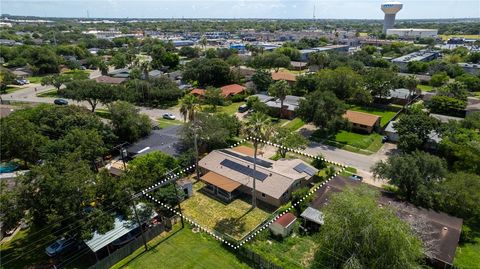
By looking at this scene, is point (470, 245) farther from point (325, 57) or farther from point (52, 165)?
point (325, 57)

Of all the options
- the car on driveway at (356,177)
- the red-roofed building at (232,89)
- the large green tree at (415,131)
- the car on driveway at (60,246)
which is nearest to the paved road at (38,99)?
the red-roofed building at (232,89)

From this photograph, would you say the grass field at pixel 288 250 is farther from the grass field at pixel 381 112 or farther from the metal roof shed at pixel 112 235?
the grass field at pixel 381 112

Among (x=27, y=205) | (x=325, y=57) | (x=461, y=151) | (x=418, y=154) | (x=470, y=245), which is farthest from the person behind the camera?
(x=325, y=57)

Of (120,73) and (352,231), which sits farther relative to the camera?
(120,73)

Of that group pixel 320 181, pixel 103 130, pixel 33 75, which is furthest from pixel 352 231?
pixel 33 75

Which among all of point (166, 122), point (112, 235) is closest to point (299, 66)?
point (166, 122)

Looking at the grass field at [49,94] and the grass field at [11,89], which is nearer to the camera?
the grass field at [49,94]

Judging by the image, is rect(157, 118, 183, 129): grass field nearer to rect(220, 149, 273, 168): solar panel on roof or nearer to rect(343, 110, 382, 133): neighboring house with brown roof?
rect(220, 149, 273, 168): solar panel on roof
